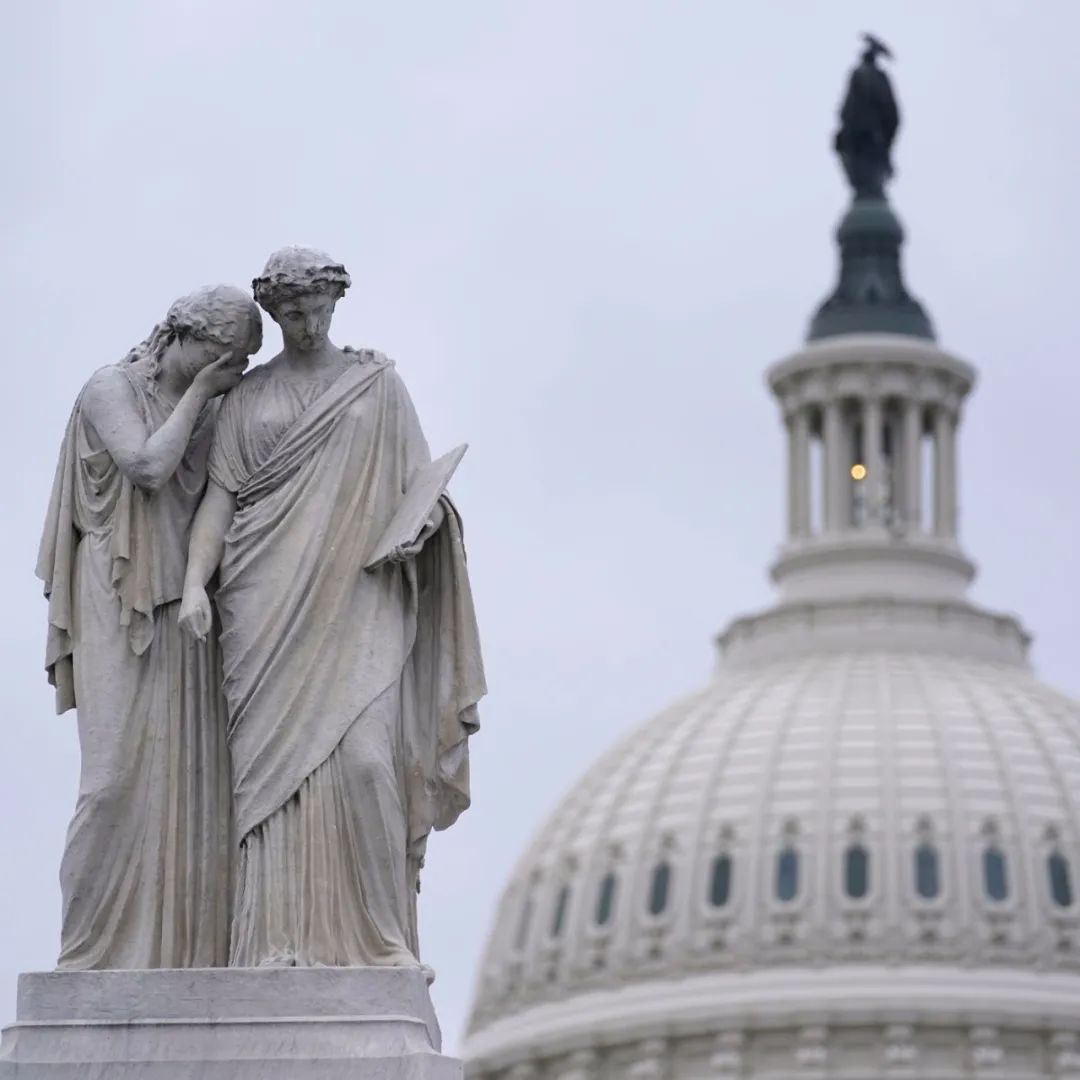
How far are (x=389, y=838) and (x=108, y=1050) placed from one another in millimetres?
1306

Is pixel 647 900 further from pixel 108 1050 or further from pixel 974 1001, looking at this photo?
pixel 108 1050

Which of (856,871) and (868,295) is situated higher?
(868,295)

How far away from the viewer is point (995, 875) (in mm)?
169500

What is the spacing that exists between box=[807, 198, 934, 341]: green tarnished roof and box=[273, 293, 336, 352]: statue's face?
173 meters

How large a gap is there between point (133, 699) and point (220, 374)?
1300mm

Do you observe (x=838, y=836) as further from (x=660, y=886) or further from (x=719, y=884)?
(x=660, y=886)

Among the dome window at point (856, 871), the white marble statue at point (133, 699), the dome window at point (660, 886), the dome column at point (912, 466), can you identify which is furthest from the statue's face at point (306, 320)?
the dome column at point (912, 466)

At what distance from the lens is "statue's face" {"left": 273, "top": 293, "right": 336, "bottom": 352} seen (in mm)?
18938

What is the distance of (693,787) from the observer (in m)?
174

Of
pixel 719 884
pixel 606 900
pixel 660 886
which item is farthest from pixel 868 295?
pixel 719 884

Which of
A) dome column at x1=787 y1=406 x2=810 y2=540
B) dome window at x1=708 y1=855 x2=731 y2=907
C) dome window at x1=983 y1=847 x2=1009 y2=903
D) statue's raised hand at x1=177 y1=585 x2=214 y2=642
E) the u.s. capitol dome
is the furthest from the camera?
dome column at x1=787 y1=406 x2=810 y2=540

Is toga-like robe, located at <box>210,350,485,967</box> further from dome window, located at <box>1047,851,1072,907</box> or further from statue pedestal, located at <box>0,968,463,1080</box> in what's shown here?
dome window, located at <box>1047,851,1072,907</box>

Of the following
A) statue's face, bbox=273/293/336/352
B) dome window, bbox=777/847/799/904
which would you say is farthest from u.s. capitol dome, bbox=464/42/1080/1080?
statue's face, bbox=273/293/336/352

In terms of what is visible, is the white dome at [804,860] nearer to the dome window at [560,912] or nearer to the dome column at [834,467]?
the dome window at [560,912]
